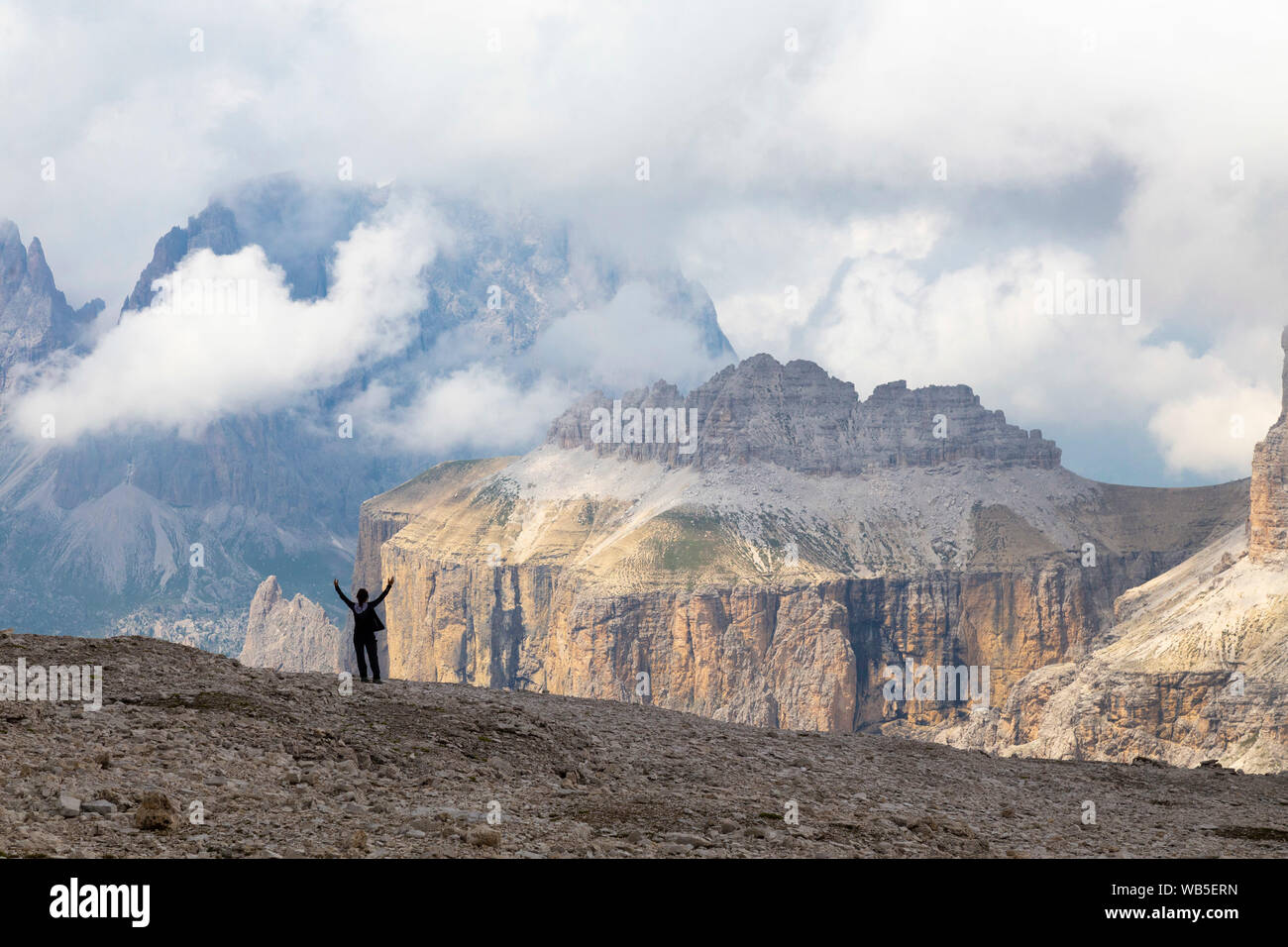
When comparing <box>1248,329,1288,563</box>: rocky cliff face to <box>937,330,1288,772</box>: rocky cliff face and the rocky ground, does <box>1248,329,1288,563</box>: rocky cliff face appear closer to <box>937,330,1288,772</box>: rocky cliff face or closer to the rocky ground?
<box>937,330,1288,772</box>: rocky cliff face

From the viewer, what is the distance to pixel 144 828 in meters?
18.7

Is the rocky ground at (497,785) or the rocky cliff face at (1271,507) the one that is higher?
the rocky cliff face at (1271,507)

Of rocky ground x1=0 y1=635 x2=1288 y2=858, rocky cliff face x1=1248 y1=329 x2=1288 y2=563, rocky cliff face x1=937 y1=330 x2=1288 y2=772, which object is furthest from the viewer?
rocky cliff face x1=1248 y1=329 x2=1288 y2=563

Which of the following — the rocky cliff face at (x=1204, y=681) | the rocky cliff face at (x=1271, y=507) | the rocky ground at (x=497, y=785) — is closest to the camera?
the rocky ground at (x=497, y=785)

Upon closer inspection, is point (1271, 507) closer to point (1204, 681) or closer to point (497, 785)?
point (1204, 681)

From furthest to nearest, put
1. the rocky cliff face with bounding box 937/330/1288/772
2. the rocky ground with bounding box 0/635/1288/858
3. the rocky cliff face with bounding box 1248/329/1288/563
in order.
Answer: the rocky cliff face with bounding box 1248/329/1288/563
the rocky cliff face with bounding box 937/330/1288/772
the rocky ground with bounding box 0/635/1288/858

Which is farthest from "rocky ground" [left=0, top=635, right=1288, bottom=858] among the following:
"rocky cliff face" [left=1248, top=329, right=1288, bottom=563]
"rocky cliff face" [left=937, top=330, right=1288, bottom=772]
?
"rocky cliff face" [left=1248, top=329, right=1288, bottom=563]

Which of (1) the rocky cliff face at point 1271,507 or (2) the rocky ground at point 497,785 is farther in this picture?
(1) the rocky cliff face at point 1271,507

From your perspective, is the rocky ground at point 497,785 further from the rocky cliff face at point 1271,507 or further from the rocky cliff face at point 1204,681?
the rocky cliff face at point 1271,507

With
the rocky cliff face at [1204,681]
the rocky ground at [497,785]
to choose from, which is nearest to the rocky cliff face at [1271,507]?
the rocky cliff face at [1204,681]

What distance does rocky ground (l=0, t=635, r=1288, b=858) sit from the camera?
19422 millimetres

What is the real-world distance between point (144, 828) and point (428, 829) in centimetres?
427

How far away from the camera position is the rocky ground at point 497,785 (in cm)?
1942
